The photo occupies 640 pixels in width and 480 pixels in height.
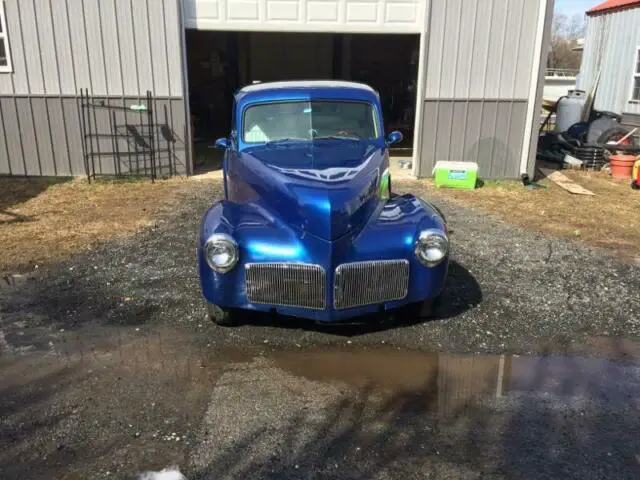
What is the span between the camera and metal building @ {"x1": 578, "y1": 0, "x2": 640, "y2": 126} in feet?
46.9

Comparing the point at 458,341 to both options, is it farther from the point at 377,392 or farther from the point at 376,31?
the point at 376,31

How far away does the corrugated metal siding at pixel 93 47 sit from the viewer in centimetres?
959

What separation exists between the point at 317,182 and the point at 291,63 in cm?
1522

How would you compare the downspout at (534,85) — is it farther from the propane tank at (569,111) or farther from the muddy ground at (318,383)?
the muddy ground at (318,383)

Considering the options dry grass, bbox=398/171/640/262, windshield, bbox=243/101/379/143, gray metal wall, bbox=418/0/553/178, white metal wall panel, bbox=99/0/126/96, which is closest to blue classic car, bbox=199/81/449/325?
windshield, bbox=243/101/379/143

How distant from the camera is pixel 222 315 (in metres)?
4.26

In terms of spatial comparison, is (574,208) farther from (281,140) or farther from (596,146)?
(281,140)

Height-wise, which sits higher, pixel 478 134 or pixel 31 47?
pixel 31 47

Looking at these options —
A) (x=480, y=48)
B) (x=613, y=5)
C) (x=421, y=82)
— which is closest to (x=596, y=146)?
(x=480, y=48)

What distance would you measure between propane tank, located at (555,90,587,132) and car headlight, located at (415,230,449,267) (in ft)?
40.7

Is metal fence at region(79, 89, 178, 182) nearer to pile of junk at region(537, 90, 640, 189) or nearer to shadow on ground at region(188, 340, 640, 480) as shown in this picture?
shadow on ground at region(188, 340, 640, 480)

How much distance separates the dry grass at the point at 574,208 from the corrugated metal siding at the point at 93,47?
5.64 metres

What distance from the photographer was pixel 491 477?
9.02 feet

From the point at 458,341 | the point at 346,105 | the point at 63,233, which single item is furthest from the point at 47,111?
the point at 458,341
